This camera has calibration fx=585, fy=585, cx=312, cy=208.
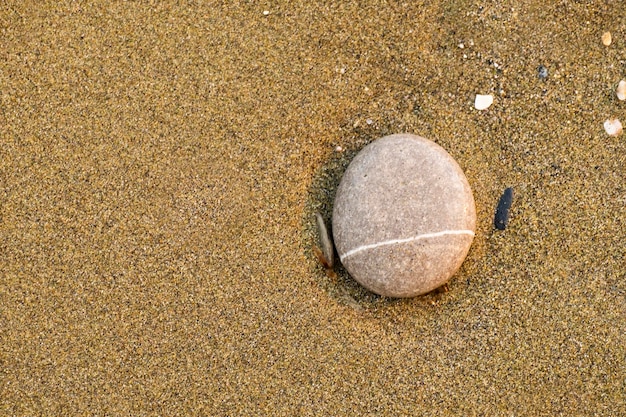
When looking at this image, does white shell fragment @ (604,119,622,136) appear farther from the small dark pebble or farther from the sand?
the small dark pebble

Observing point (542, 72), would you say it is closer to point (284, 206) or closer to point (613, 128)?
point (613, 128)

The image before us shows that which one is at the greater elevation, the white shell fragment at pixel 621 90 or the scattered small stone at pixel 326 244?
the white shell fragment at pixel 621 90

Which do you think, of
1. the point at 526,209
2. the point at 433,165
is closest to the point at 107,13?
the point at 433,165

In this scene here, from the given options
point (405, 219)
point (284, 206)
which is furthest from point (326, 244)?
point (405, 219)

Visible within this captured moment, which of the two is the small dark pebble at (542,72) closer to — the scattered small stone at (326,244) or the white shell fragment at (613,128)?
the white shell fragment at (613,128)

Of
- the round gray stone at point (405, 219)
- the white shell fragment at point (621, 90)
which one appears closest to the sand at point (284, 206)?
the white shell fragment at point (621, 90)

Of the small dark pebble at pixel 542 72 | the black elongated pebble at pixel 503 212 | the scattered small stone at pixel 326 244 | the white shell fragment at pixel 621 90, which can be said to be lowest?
the scattered small stone at pixel 326 244
